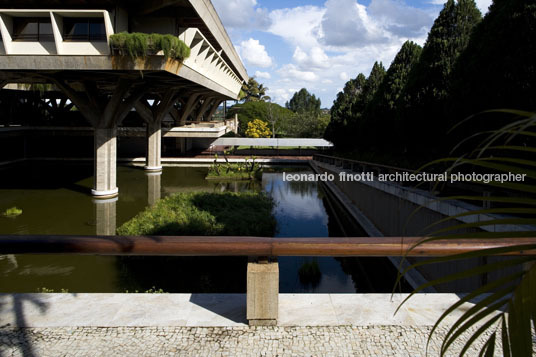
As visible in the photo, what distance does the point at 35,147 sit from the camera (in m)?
39.9

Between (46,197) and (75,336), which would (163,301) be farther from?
(46,197)

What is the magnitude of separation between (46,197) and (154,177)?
9697 mm

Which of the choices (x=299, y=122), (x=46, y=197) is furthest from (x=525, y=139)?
(x=299, y=122)

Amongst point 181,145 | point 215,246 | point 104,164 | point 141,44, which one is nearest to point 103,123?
point 104,164

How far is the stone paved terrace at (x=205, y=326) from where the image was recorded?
3.05 m

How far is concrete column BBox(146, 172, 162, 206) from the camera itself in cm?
2057

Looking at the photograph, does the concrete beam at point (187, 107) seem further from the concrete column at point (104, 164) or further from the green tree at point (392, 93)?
the green tree at point (392, 93)

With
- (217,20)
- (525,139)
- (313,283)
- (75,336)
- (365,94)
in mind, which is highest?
(217,20)

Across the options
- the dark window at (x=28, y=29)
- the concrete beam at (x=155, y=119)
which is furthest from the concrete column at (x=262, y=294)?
the concrete beam at (x=155, y=119)

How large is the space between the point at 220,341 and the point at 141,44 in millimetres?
14778

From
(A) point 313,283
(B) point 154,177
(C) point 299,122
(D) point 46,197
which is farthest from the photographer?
(C) point 299,122

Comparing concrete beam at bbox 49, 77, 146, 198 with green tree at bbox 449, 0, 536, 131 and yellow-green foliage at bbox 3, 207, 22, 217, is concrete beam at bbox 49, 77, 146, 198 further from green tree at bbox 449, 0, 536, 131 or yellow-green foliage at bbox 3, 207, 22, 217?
green tree at bbox 449, 0, 536, 131

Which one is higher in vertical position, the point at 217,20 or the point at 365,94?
the point at 217,20

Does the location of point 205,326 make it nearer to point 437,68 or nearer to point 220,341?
point 220,341
